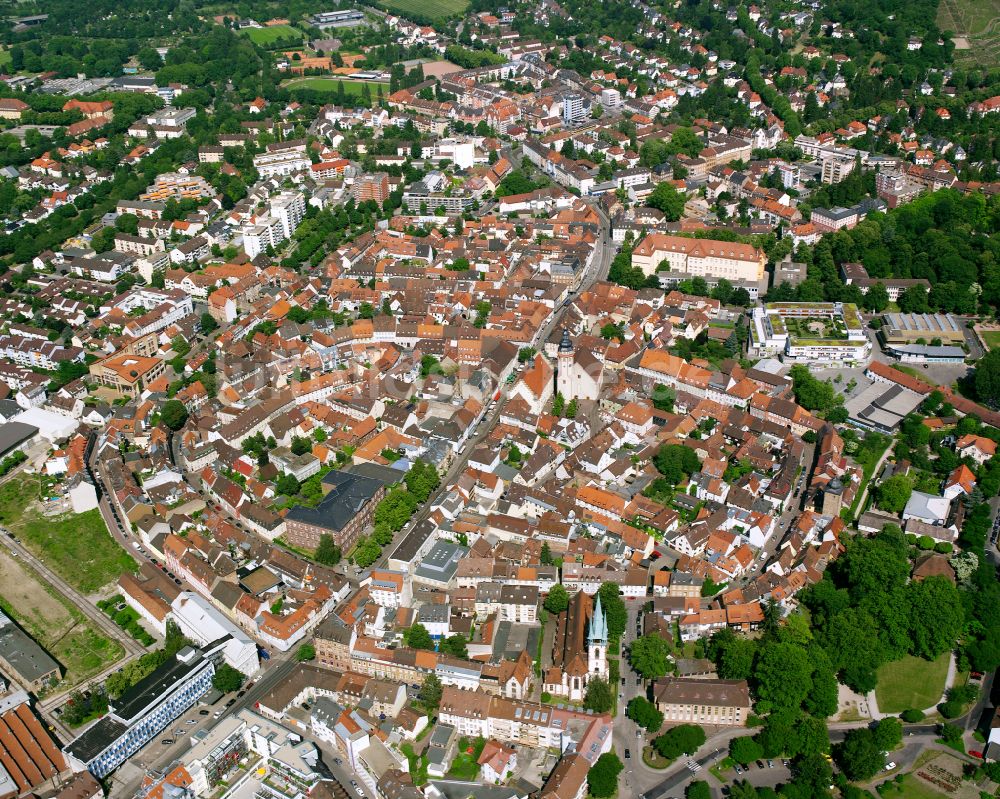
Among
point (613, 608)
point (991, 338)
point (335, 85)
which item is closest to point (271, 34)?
point (335, 85)

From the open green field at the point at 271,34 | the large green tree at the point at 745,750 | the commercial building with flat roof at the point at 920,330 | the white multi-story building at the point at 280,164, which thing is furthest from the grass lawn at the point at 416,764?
the open green field at the point at 271,34

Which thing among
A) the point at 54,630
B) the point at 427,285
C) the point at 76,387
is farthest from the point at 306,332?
the point at 54,630

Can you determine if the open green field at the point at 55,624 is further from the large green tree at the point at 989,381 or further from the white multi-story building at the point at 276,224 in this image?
the large green tree at the point at 989,381

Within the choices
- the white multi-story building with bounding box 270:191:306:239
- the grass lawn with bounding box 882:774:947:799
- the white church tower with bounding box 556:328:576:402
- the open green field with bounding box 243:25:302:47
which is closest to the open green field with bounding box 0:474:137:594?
the white church tower with bounding box 556:328:576:402

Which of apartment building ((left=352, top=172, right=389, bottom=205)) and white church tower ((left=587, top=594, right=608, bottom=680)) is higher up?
white church tower ((left=587, top=594, right=608, bottom=680))

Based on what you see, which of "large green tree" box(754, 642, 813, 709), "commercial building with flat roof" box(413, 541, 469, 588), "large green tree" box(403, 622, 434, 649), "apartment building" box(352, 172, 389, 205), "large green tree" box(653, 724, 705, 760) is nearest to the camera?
"large green tree" box(653, 724, 705, 760)

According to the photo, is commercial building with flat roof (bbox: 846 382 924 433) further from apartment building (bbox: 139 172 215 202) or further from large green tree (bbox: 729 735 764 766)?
apartment building (bbox: 139 172 215 202)

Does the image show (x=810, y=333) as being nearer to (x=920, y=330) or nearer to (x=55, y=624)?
(x=920, y=330)
